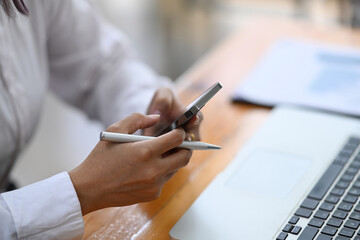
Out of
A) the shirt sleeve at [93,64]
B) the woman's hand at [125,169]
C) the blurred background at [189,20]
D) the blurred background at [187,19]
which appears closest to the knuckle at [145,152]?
the woman's hand at [125,169]

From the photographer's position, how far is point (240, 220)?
65 centimetres

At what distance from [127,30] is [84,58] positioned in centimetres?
128

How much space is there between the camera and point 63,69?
3.42 ft

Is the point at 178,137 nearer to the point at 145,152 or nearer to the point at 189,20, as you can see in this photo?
the point at 145,152

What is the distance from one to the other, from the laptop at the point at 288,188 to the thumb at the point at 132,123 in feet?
0.44

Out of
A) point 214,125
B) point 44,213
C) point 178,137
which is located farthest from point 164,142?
point 214,125

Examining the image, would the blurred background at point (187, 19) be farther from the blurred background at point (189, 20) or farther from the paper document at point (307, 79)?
the paper document at point (307, 79)

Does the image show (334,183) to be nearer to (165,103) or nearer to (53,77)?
(165,103)

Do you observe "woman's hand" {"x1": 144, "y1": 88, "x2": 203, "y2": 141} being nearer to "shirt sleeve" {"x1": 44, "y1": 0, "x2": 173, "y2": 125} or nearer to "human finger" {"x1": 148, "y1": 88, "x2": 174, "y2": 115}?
"human finger" {"x1": 148, "y1": 88, "x2": 174, "y2": 115}

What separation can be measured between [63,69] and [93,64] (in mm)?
70

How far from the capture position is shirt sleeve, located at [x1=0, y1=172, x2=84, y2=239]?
1.98 ft

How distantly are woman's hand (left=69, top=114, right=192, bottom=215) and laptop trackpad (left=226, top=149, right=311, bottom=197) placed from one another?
0.46 ft

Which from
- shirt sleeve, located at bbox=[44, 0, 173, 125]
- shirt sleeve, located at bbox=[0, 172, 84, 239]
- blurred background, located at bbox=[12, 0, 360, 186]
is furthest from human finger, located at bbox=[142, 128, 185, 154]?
blurred background, located at bbox=[12, 0, 360, 186]

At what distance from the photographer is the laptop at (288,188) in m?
0.63
